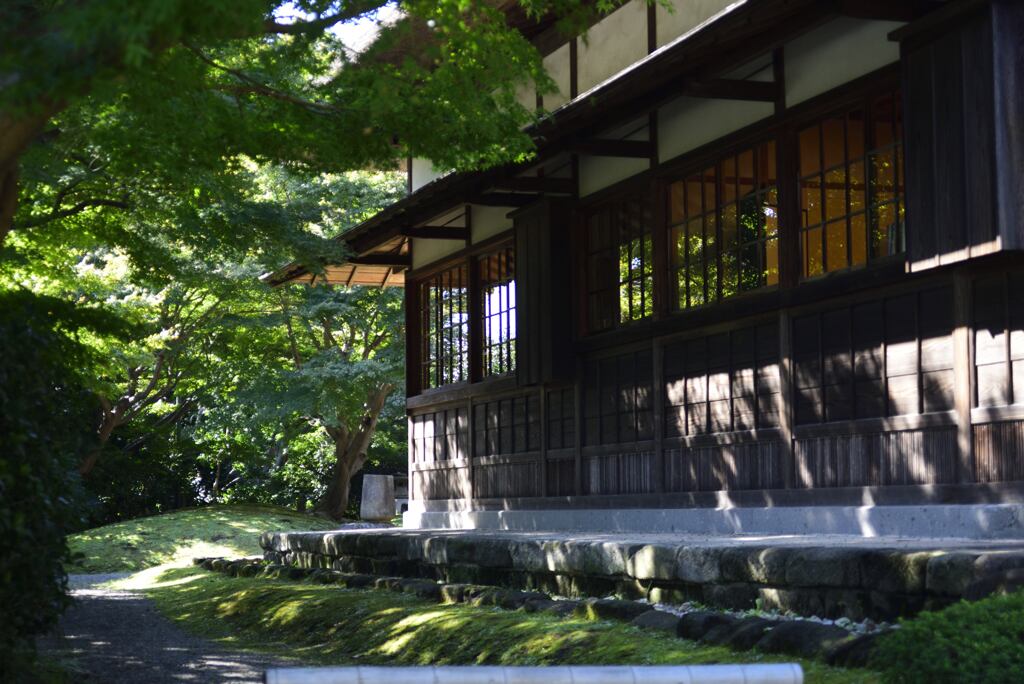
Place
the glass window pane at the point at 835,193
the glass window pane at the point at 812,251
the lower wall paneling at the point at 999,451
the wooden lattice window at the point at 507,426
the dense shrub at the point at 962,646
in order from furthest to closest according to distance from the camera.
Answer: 1. the wooden lattice window at the point at 507,426
2. the glass window pane at the point at 812,251
3. the glass window pane at the point at 835,193
4. the lower wall paneling at the point at 999,451
5. the dense shrub at the point at 962,646

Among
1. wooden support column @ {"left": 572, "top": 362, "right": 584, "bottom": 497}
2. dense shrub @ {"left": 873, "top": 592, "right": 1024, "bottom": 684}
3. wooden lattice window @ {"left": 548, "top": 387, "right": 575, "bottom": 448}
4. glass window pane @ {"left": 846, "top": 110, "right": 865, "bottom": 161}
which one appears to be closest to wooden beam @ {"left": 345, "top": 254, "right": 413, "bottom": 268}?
wooden lattice window @ {"left": 548, "top": 387, "right": 575, "bottom": 448}

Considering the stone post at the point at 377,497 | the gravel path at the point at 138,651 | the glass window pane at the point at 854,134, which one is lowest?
the gravel path at the point at 138,651

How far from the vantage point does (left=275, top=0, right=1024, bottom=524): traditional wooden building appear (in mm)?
9398

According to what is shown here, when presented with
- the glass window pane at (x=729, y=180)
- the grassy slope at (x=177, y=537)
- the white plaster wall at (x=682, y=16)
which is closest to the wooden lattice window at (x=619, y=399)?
the glass window pane at (x=729, y=180)

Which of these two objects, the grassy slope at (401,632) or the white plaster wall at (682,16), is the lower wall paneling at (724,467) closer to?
the grassy slope at (401,632)

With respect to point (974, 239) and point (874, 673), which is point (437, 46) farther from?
point (874, 673)

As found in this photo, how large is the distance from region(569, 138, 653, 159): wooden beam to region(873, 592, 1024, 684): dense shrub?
8874mm

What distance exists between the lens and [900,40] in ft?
32.4

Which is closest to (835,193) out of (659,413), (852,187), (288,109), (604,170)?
(852,187)

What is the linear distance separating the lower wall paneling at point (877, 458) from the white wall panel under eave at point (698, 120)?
3.12 metres

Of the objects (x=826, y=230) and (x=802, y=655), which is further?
(x=826, y=230)

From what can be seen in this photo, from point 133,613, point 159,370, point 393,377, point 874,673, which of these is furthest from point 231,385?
point 874,673

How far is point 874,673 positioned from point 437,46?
4605 millimetres

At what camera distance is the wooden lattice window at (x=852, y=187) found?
10.5m
